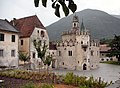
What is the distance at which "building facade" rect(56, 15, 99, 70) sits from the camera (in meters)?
52.9

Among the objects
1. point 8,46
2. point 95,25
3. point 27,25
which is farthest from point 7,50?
point 95,25

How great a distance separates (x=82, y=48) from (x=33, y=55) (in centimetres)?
1279

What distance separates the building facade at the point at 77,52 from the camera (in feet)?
174

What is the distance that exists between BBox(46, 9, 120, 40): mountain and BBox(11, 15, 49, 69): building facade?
7190cm

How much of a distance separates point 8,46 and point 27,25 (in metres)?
10.9

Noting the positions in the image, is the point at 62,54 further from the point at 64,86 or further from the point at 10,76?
the point at 64,86

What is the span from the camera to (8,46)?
36.5 meters

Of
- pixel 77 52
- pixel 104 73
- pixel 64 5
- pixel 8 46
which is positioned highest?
pixel 8 46

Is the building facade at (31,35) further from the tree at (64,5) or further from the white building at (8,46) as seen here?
the tree at (64,5)

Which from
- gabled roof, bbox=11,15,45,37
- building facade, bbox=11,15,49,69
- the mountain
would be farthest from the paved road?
the mountain

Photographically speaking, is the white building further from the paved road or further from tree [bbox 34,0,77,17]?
tree [bbox 34,0,77,17]

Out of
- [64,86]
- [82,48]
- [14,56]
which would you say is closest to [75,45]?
[82,48]

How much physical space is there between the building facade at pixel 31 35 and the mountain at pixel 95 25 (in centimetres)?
7190

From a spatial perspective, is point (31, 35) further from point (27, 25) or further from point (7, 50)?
point (7, 50)
